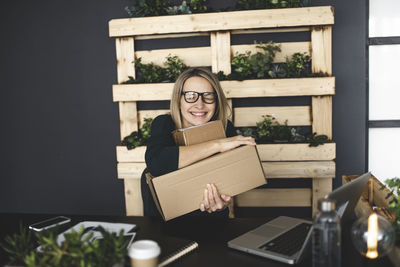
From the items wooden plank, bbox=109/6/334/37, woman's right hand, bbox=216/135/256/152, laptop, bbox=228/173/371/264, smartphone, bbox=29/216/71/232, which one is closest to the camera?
laptop, bbox=228/173/371/264

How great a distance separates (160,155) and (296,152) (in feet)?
3.80

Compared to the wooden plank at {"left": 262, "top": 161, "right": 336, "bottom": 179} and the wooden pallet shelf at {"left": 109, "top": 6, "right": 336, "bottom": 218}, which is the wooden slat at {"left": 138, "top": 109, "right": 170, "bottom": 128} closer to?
the wooden pallet shelf at {"left": 109, "top": 6, "right": 336, "bottom": 218}

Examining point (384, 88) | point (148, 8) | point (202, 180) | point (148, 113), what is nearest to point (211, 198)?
point (202, 180)

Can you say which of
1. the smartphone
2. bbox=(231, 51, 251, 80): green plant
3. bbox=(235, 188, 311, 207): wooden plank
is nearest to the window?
bbox=(235, 188, 311, 207): wooden plank

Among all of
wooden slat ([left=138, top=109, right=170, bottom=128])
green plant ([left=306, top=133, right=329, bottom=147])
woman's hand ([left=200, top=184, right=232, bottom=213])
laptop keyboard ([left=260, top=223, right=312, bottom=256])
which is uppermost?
wooden slat ([left=138, top=109, right=170, bottom=128])

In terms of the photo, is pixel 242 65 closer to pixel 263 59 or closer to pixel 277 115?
pixel 263 59

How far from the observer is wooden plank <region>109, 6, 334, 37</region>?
2277 millimetres

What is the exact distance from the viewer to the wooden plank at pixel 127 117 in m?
2.58

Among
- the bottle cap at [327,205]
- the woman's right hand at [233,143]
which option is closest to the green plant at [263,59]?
the woman's right hand at [233,143]

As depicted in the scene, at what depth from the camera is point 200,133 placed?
4.90 ft

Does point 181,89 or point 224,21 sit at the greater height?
point 224,21

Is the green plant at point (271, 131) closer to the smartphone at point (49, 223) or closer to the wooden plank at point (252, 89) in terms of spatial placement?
the wooden plank at point (252, 89)

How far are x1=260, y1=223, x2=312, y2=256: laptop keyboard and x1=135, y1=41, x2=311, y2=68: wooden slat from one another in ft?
4.88

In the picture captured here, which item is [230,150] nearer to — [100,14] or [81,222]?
[81,222]
